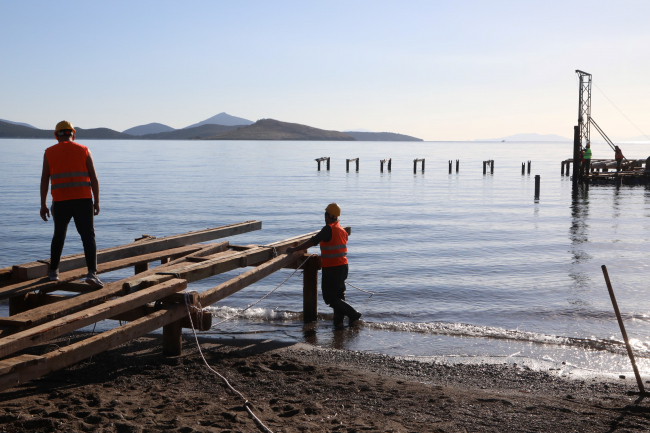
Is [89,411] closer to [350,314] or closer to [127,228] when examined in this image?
[350,314]

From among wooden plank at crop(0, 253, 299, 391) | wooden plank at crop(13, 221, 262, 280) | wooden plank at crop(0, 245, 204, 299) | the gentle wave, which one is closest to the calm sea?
the gentle wave

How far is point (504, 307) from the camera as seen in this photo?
12.6m

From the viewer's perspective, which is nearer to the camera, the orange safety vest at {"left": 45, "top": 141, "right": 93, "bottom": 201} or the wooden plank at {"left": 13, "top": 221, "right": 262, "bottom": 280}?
the orange safety vest at {"left": 45, "top": 141, "right": 93, "bottom": 201}

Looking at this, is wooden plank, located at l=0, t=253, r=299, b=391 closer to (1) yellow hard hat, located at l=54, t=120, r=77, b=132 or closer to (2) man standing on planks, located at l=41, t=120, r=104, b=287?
(2) man standing on planks, located at l=41, t=120, r=104, b=287

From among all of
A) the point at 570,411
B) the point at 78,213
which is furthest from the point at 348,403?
the point at 78,213

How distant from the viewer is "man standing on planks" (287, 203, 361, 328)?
384 inches

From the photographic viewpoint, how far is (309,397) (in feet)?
21.4

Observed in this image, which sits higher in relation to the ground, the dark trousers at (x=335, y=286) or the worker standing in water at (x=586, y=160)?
the worker standing in water at (x=586, y=160)

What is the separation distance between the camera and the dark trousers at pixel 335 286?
10.1 metres

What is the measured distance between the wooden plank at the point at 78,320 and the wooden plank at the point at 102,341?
0.16m

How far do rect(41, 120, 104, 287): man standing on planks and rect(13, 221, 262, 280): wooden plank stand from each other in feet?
2.07

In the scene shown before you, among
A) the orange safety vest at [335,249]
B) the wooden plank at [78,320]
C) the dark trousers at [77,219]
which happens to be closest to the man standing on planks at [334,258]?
the orange safety vest at [335,249]

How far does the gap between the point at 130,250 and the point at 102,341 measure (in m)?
3.47

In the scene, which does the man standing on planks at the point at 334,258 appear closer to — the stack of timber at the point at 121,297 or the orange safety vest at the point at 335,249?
the orange safety vest at the point at 335,249
